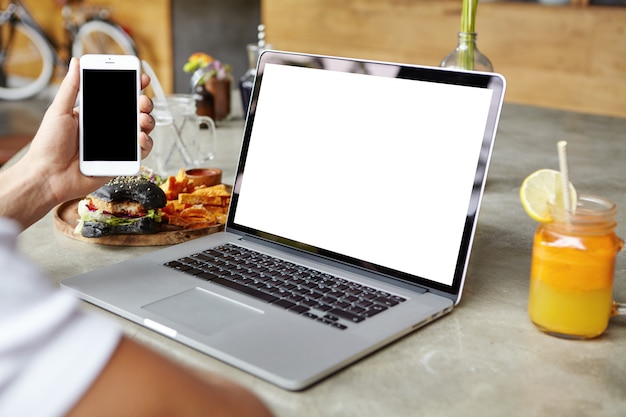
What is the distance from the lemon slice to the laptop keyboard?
192 mm

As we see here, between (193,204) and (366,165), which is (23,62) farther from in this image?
(366,165)

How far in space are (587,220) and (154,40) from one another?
5.09 m

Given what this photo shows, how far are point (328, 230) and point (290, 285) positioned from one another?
0.41 ft

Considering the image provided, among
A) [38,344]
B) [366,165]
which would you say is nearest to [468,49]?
[366,165]

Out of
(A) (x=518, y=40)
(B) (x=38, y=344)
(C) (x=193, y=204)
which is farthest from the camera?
(A) (x=518, y=40)

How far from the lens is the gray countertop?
718 millimetres

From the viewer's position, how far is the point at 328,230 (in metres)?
1.04

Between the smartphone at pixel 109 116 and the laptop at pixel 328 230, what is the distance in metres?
0.16

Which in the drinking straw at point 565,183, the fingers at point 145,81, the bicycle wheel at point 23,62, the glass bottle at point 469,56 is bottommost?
the bicycle wheel at point 23,62

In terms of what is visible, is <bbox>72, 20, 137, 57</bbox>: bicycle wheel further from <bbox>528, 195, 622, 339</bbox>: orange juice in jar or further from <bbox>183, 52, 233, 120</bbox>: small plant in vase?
<bbox>528, 195, 622, 339</bbox>: orange juice in jar

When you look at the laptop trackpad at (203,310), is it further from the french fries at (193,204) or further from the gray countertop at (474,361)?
the french fries at (193,204)

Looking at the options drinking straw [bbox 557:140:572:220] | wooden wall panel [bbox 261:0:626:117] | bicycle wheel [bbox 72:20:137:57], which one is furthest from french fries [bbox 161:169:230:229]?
bicycle wheel [bbox 72:20:137:57]

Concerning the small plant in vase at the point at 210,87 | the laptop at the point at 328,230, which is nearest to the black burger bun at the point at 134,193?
the laptop at the point at 328,230

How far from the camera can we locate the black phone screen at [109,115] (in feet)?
3.65
